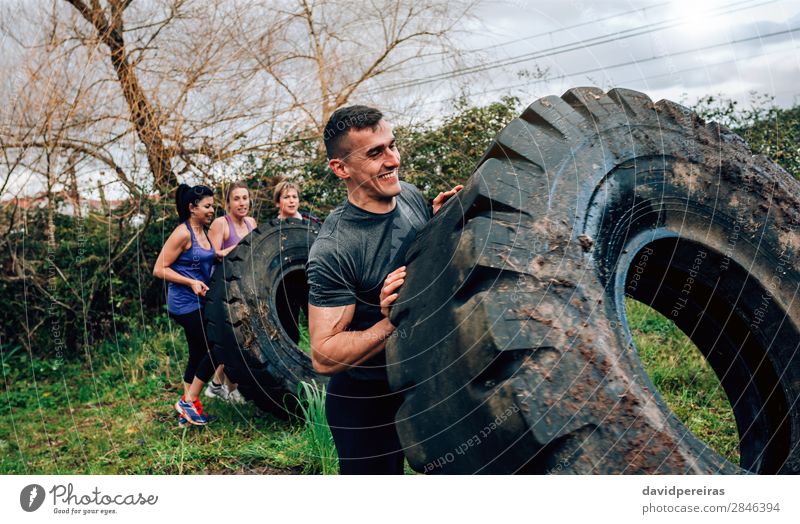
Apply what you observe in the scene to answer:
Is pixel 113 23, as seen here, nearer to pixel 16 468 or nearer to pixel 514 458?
pixel 16 468

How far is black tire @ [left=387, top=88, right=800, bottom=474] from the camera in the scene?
169 cm

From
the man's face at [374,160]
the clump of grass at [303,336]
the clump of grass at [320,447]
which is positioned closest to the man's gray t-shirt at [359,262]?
the man's face at [374,160]

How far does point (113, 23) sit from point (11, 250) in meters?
2.65

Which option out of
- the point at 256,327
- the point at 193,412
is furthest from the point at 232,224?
the point at 193,412

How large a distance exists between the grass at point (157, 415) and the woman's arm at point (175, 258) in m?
1.11

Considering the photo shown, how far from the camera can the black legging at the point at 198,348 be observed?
17.2ft

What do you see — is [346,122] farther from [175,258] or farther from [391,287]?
[175,258]

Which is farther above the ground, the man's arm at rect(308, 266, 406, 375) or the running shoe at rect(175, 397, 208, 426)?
the man's arm at rect(308, 266, 406, 375)

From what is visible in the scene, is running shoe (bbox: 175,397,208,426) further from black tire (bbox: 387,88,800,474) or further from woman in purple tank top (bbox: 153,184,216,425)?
black tire (bbox: 387,88,800,474)

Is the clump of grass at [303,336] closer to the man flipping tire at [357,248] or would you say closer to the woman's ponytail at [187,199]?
the woman's ponytail at [187,199]

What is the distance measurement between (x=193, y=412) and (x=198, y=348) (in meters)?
0.52

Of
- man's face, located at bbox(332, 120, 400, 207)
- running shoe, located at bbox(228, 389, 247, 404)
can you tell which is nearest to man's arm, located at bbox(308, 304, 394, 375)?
man's face, located at bbox(332, 120, 400, 207)

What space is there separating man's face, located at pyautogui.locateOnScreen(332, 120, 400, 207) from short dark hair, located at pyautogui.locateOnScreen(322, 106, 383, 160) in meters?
0.02

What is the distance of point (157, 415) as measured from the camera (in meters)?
5.73
